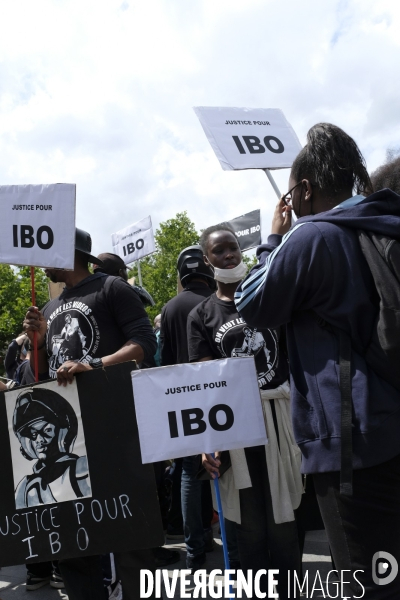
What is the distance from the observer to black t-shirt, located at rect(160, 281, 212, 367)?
4.65m

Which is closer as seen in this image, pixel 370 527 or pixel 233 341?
pixel 370 527

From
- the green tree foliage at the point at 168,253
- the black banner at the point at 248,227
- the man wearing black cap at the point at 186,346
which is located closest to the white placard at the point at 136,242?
the black banner at the point at 248,227

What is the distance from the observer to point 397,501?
192cm

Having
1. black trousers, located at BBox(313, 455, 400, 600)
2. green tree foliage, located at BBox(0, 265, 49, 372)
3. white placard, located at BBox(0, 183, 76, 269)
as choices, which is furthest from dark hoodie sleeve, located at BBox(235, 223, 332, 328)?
green tree foliage, located at BBox(0, 265, 49, 372)

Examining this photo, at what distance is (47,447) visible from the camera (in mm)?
3092

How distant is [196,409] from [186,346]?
1.69 metres

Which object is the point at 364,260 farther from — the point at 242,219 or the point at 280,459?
the point at 242,219

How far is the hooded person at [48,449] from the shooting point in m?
3.03

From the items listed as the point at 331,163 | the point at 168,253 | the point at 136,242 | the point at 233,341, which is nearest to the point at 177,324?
the point at 233,341

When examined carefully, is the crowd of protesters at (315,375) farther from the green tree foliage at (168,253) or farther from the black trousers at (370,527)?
the green tree foliage at (168,253)

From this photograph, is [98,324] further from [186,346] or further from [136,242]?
[136,242]

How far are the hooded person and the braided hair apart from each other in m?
1.63

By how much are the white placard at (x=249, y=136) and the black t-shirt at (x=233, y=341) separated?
4.57 feet

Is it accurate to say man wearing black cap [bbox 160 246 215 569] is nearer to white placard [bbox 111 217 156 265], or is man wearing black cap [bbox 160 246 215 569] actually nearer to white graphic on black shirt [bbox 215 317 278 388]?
white graphic on black shirt [bbox 215 317 278 388]
